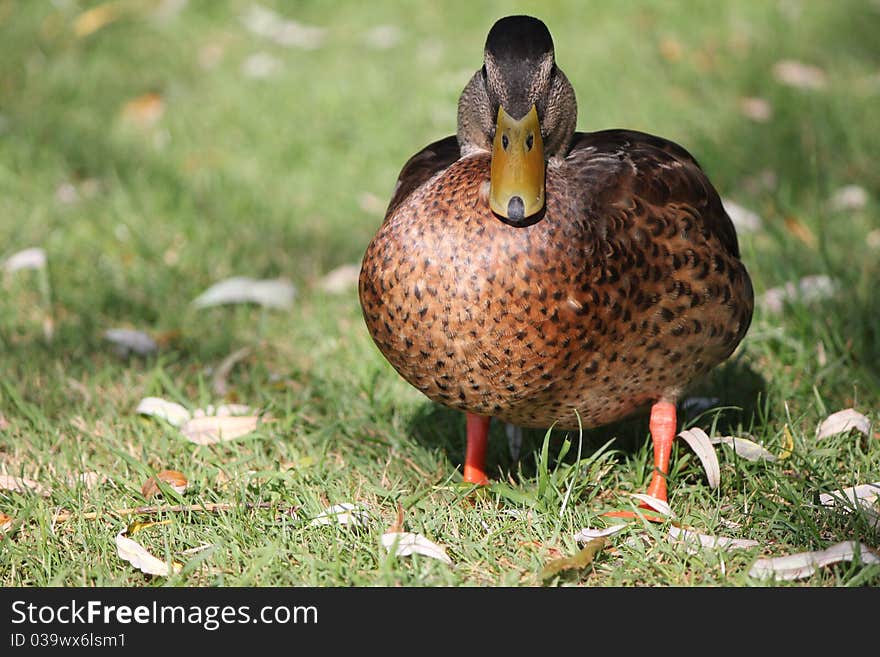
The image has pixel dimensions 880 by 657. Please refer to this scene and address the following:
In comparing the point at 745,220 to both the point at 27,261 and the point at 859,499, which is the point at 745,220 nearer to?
the point at 859,499

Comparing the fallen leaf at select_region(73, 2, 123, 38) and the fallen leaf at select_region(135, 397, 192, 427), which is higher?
the fallen leaf at select_region(73, 2, 123, 38)

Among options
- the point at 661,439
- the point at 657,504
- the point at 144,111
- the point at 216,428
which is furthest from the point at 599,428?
the point at 144,111

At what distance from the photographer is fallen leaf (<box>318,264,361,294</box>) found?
13.4ft

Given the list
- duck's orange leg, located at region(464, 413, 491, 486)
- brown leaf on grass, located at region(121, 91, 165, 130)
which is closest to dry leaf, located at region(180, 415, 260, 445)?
duck's orange leg, located at region(464, 413, 491, 486)

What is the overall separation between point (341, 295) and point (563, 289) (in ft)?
5.94

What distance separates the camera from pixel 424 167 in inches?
111

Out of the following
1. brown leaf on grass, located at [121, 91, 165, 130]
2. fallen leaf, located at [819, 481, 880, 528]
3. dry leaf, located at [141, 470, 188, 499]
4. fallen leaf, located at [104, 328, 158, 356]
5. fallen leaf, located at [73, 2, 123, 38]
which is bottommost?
fallen leaf, located at [819, 481, 880, 528]

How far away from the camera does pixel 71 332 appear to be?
3.69 metres

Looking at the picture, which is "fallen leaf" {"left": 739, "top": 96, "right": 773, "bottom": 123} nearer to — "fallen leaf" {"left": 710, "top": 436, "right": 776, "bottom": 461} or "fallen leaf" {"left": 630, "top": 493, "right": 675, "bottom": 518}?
"fallen leaf" {"left": 710, "top": 436, "right": 776, "bottom": 461}

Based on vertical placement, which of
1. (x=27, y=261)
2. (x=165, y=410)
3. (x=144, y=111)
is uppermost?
(x=144, y=111)

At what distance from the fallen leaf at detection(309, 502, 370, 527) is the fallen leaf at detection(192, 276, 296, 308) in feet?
4.53

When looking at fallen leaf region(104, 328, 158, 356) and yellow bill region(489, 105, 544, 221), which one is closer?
yellow bill region(489, 105, 544, 221)
